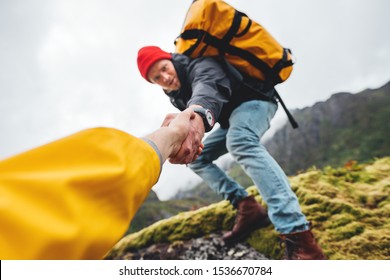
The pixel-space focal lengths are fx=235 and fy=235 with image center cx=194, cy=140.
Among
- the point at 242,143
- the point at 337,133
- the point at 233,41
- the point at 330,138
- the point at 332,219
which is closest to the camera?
the point at 242,143

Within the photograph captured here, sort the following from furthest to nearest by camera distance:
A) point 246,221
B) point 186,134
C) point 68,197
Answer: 1. point 246,221
2. point 186,134
3. point 68,197

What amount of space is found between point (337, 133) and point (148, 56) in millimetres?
110448

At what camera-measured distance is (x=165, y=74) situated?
11.8ft

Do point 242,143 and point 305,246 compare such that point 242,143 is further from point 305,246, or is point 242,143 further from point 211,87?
point 305,246

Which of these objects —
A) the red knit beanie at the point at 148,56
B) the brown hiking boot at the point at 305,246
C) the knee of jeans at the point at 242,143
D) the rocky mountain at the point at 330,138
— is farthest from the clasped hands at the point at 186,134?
the rocky mountain at the point at 330,138

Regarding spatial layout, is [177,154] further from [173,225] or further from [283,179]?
[173,225]

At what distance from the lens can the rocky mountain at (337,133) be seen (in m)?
79.1

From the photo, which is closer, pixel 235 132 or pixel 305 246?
pixel 305 246

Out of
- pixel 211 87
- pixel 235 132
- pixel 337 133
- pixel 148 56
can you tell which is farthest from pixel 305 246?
pixel 337 133

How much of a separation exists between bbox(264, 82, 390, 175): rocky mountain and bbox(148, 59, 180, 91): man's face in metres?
81.8

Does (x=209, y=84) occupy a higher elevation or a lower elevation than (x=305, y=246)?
higher

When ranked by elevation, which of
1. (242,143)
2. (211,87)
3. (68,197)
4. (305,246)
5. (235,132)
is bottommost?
(305,246)

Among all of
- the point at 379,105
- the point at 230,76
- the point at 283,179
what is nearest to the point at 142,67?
the point at 230,76

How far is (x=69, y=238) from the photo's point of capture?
637mm
